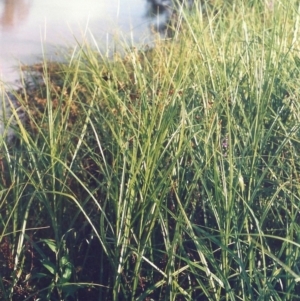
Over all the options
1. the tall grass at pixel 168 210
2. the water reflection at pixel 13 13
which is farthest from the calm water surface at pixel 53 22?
the tall grass at pixel 168 210

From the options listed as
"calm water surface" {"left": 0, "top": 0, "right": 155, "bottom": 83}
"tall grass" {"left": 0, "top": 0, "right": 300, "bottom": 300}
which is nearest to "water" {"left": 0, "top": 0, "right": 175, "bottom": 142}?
"calm water surface" {"left": 0, "top": 0, "right": 155, "bottom": 83}

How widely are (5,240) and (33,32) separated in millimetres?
2461

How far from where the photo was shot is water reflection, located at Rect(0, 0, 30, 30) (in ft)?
12.3

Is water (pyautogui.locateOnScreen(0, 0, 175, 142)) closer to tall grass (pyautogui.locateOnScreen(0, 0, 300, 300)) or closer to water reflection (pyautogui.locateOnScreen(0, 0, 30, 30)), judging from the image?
water reflection (pyautogui.locateOnScreen(0, 0, 30, 30))

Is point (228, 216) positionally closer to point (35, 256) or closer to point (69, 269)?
point (69, 269)

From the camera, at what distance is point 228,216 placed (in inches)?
44.1

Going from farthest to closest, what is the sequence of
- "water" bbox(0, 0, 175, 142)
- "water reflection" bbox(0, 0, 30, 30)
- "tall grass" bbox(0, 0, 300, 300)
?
"water reflection" bbox(0, 0, 30, 30)
"water" bbox(0, 0, 175, 142)
"tall grass" bbox(0, 0, 300, 300)

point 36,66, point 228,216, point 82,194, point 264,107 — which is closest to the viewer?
point 228,216

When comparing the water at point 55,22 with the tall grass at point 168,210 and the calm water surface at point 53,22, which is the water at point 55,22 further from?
the tall grass at point 168,210

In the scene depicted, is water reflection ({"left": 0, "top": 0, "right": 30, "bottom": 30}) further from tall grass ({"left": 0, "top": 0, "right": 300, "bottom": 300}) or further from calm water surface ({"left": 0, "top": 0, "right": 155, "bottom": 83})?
tall grass ({"left": 0, "top": 0, "right": 300, "bottom": 300})

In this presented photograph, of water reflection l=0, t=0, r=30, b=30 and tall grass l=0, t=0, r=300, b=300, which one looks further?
water reflection l=0, t=0, r=30, b=30

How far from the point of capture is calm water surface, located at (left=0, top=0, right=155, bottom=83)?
3.33 meters

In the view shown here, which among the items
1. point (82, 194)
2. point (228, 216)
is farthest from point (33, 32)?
point (228, 216)

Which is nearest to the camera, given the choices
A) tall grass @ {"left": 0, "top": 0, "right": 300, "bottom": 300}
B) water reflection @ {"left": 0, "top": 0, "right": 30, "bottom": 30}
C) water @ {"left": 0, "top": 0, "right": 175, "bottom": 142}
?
tall grass @ {"left": 0, "top": 0, "right": 300, "bottom": 300}
